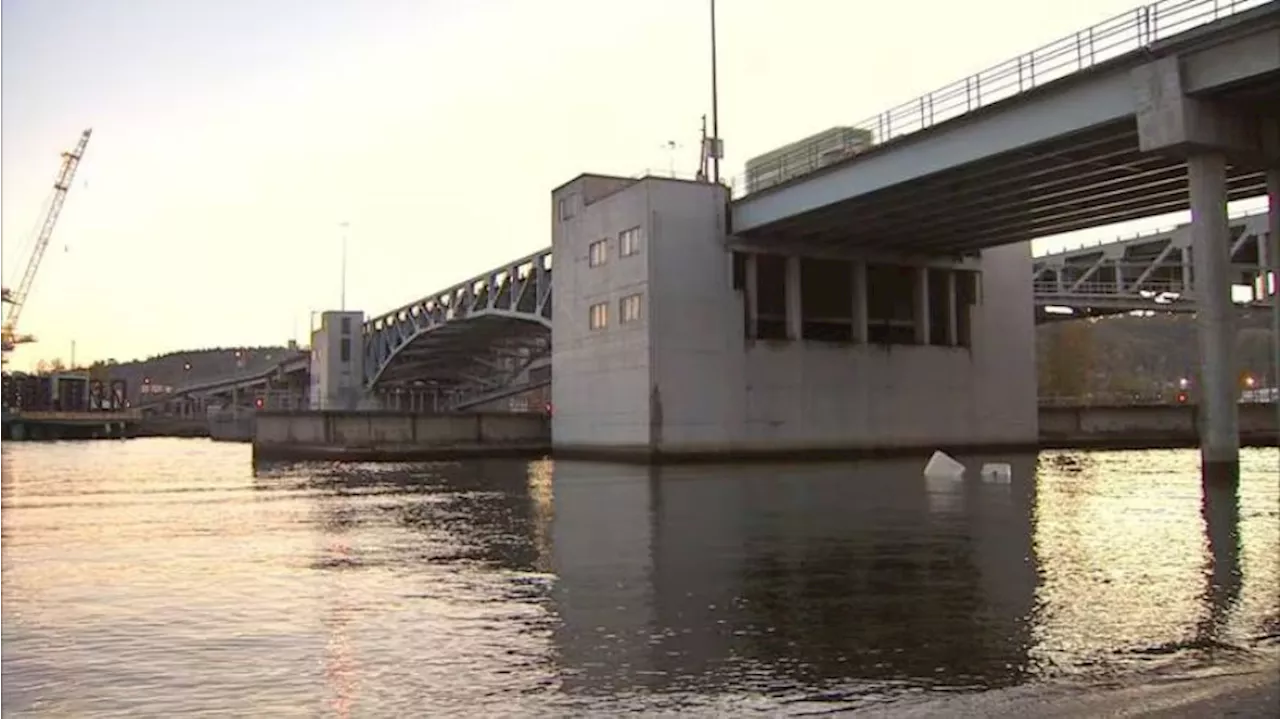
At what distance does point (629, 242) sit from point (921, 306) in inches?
746

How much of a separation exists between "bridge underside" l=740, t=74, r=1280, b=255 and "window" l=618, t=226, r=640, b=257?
229 inches

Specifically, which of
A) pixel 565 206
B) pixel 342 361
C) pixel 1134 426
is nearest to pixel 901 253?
pixel 565 206

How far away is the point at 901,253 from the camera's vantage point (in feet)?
213

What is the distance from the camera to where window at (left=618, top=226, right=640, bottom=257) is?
58.6 m

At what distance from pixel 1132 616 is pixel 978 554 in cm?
575

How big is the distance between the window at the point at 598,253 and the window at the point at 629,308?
151 inches

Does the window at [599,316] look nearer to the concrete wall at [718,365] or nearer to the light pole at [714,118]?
the concrete wall at [718,365]

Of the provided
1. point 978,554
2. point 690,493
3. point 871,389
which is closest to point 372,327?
point 871,389

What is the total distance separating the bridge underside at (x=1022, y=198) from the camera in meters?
39.9

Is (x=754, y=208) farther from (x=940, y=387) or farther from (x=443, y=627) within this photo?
(x=443, y=627)

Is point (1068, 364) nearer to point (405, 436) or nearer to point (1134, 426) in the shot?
point (1134, 426)

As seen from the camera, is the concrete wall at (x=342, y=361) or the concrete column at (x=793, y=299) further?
the concrete wall at (x=342, y=361)

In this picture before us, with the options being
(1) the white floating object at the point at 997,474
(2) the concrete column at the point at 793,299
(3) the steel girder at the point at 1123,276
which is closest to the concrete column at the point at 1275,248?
(1) the white floating object at the point at 997,474

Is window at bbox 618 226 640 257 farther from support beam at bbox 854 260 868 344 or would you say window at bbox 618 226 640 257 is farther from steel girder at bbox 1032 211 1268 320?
steel girder at bbox 1032 211 1268 320
